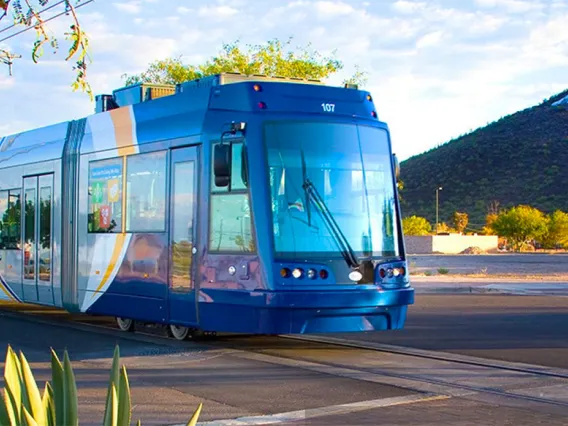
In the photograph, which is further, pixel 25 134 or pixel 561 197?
pixel 561 197

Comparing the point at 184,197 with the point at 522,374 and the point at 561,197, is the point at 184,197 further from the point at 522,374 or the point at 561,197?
the point at 561,197

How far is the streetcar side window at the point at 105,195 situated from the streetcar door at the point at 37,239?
1.74m

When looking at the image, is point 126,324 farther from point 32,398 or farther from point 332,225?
point 32,398

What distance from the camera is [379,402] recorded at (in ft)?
31.4

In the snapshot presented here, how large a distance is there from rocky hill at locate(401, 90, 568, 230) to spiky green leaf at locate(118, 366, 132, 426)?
81.4 meters

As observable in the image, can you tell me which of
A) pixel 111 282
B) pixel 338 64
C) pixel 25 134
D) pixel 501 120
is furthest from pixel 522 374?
pixel 501 120

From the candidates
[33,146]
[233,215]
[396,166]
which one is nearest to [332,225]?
[233,215]

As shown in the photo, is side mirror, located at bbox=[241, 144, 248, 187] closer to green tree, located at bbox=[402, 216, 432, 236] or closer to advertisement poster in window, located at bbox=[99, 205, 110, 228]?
advertisement poster in window, located at bbox=[99, 205, 110, 228]

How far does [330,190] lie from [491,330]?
17.2 feet

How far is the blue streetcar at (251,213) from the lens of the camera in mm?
12227

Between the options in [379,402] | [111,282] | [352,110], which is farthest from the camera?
[111,282]

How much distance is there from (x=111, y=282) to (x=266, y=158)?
3.98m

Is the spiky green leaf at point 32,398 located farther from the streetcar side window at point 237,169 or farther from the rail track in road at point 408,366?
the streetcar side window at point 237,169

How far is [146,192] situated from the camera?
14.3 meters
